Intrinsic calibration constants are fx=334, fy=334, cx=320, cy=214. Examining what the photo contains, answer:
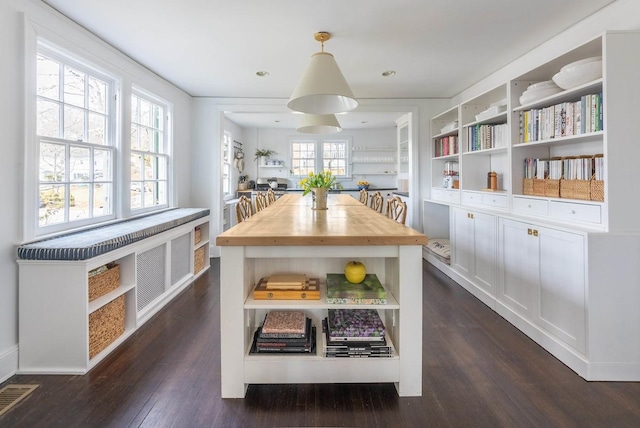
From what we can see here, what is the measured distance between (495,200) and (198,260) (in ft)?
11.5

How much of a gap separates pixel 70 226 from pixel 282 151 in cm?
585

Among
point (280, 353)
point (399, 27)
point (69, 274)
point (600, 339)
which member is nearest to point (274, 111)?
point (399, 27)

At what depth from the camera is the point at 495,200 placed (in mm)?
3281

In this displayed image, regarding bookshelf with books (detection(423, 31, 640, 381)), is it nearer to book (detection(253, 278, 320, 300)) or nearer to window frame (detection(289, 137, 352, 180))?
book (detection(253, 278, 320, 300))

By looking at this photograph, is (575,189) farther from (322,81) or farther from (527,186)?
(322,81)

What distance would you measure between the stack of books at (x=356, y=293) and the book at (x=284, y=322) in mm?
278

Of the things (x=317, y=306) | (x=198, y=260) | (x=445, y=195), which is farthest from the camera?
(x=445, y=195)

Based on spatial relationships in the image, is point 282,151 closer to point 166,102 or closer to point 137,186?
point 166,102

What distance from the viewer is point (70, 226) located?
2.63 metres

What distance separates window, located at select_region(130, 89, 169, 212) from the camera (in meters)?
3.69

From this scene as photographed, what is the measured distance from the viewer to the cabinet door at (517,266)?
8.25 ft

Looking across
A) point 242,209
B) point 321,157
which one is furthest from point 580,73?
point 321,157

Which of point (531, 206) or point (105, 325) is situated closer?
point (105, 325)

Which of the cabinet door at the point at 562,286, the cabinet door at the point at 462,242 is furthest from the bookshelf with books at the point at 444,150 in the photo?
the cabinet door at the point at 562,286
